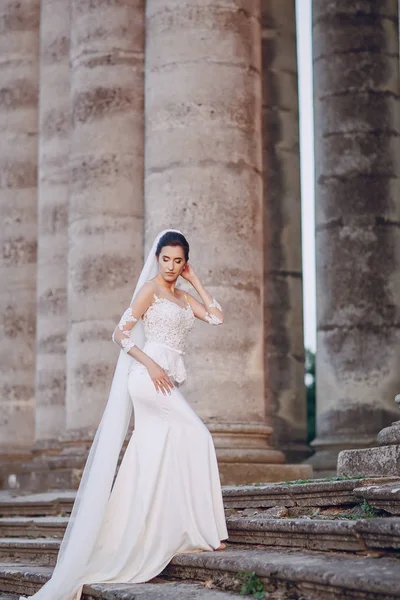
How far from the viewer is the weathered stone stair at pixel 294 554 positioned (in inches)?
380

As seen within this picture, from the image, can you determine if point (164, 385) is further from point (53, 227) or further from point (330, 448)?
point (53, 227)

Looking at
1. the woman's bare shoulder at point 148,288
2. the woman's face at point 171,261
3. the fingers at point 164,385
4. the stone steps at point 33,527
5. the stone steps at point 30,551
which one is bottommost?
the stone steps at point 30,551

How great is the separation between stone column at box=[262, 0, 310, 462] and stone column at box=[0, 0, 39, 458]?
5.14 metres

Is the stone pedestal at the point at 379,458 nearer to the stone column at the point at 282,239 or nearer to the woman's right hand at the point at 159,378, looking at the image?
the woman's right hand at the point at 159,378

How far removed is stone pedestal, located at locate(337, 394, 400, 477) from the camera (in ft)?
41.1

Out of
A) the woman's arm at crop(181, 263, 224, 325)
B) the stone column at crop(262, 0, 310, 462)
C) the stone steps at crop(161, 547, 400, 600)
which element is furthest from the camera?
the stone column at crop(262, 0, 310, 462)

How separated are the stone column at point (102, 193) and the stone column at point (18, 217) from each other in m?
4.84

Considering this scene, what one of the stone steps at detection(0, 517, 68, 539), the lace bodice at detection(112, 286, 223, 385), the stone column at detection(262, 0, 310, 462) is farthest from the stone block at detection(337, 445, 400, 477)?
the stone column at detection(262, 0, 310, 462)

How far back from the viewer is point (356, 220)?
25781 mm

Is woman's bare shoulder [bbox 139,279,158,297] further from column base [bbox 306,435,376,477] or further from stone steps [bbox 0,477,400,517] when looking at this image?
column base [bbox 306,435,376,477]

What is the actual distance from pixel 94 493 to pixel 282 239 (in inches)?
634

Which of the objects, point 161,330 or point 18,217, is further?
point 18,217

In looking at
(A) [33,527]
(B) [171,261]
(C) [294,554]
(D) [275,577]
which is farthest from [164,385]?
(A) [33,527]

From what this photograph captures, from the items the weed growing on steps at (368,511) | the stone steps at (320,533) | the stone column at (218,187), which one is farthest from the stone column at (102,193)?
the weed growing on steps at (368,511)
